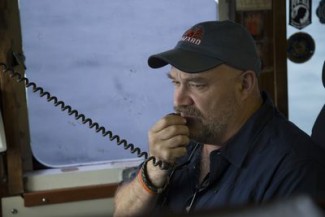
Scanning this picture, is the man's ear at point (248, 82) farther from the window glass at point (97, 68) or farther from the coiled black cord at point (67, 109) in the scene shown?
the window glass at point (97, 68)

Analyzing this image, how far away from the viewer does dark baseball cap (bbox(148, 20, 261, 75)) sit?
1.58 metres

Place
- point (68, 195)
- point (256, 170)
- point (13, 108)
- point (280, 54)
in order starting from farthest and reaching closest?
point (280, 54) < point (68, 195) < point (13, 108) < point (256, 170)

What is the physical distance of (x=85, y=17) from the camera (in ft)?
8.58

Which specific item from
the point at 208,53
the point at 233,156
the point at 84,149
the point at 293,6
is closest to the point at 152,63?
the point at 208,53

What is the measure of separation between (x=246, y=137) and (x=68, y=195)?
1.42m

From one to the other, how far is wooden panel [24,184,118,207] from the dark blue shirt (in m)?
1.15

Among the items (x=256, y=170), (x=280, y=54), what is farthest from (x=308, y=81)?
(x=256, y=170)

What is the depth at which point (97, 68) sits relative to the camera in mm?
2676

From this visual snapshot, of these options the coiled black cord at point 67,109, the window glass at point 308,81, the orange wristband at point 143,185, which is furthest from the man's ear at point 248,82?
the window glass at point 308,81

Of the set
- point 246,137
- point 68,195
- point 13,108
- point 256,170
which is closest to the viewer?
point 256,170

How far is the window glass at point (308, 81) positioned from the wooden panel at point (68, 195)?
1.20 meters

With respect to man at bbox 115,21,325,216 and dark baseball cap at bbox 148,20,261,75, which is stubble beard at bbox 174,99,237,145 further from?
dark baseball cap at bbox 148,20,261,75

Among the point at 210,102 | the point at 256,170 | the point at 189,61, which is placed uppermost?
the point at 189,61

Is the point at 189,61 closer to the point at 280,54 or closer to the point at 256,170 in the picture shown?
the point at 256,170
